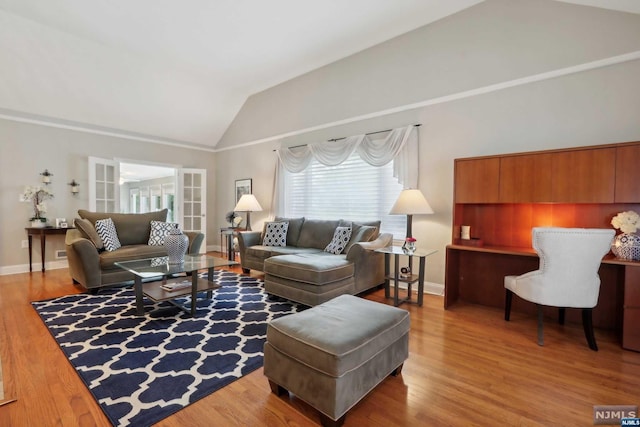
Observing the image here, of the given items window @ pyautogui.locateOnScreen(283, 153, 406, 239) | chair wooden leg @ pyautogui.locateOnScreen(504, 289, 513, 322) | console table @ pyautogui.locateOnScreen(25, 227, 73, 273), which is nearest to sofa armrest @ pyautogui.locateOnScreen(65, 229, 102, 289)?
console table @ pyautogui.locateOnScreen(25, 227, 73, 273)

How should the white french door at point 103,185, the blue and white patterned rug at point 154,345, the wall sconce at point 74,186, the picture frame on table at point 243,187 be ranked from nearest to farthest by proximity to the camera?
the blue and white patterned rug at point 154,345, the wall sconce at point 74,186, the white french door at point 103,185, the picture frame on table at point 243,187

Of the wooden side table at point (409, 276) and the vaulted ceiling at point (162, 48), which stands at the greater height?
the vaulted ceiling at point (162, 48)

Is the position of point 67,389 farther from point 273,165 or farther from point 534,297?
point 273,165

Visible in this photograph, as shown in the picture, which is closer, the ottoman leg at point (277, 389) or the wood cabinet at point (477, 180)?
the ottoman leg at point (277, 389)

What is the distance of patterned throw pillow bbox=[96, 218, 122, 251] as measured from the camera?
13.1 feet

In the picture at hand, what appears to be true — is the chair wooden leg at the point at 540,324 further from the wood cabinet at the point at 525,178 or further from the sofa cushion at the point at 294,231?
the sofa cushion at the point at 294,231

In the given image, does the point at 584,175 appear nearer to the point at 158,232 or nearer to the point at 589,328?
the point at 589,328

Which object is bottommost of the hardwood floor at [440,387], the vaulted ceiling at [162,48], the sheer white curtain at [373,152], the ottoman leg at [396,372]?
the hardwood floor at [440,387]

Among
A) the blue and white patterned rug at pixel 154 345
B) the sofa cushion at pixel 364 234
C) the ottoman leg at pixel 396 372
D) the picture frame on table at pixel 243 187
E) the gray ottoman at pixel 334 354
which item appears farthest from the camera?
the picture frame on table at pixel 243 187

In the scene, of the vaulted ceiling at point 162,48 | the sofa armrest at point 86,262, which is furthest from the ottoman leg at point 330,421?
the vaulted ceiling at point 162,48

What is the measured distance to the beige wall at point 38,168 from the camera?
14.8 feet

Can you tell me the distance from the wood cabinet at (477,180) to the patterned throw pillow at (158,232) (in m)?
4.14

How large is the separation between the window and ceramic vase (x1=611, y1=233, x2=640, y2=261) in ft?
6.92

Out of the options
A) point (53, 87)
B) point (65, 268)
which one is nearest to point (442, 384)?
point (65, 268)
